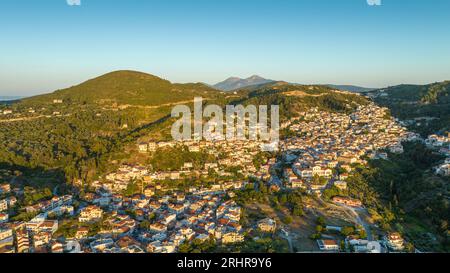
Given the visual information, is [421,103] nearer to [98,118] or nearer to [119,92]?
[98,118]

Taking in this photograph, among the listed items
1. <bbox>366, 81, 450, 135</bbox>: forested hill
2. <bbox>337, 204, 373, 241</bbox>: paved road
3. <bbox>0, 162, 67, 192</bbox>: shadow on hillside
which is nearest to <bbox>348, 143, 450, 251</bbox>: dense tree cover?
<bbox>337, 204, 373, 241</bbox>: paved road

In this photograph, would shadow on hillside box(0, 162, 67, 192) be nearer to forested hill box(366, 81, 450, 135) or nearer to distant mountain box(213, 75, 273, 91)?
forested hill box(366, 81, 450, 135)

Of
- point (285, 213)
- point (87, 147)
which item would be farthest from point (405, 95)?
point (87, 147)

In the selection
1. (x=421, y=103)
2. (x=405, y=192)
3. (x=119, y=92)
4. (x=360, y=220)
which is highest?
(x=119, y=92)

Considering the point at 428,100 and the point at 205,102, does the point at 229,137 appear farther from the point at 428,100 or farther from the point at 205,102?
the point at 428,100

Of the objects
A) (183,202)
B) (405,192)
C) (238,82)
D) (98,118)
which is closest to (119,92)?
(98,118)
